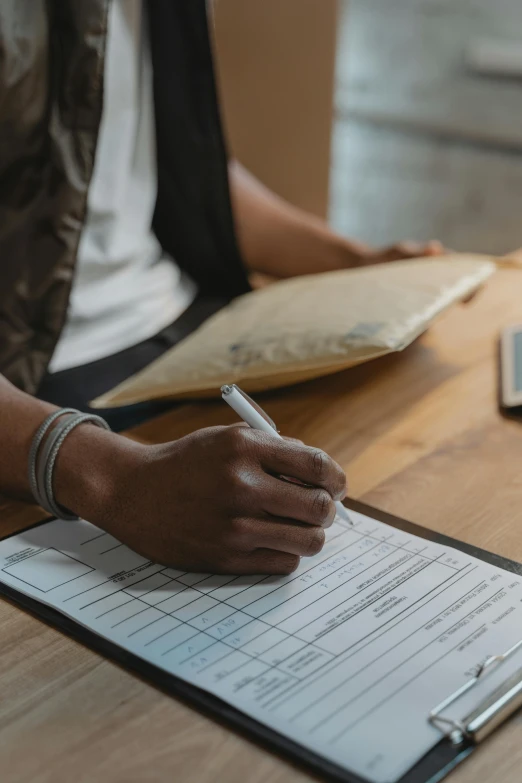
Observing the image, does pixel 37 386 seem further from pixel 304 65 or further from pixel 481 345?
pixel 304 65

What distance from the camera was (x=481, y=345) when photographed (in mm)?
1090

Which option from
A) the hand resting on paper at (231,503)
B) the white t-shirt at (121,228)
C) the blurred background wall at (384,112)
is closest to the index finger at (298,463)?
the hand resting on paper at (231,503)

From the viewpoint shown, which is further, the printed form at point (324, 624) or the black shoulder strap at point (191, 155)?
the black shoulder strap at point (191, 155)

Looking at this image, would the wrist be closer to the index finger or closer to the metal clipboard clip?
the index finger

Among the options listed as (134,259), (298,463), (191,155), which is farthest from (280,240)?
(298,463)

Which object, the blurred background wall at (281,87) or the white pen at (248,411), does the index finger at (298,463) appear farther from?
the blurred background wall at (281,87)

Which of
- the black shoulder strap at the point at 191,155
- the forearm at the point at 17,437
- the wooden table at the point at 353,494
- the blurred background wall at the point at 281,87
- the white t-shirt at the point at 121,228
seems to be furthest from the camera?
the blurred background wall at the point at 281,87

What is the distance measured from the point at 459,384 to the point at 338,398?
143 millimetres

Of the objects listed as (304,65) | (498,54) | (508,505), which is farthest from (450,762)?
(498,54)

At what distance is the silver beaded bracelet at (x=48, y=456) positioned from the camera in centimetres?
68

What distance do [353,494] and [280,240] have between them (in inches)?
27.8

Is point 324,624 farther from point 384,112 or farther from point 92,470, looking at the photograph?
point 384,112

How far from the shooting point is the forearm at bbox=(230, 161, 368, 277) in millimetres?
1346

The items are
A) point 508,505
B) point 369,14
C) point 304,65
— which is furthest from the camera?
point 369,14
